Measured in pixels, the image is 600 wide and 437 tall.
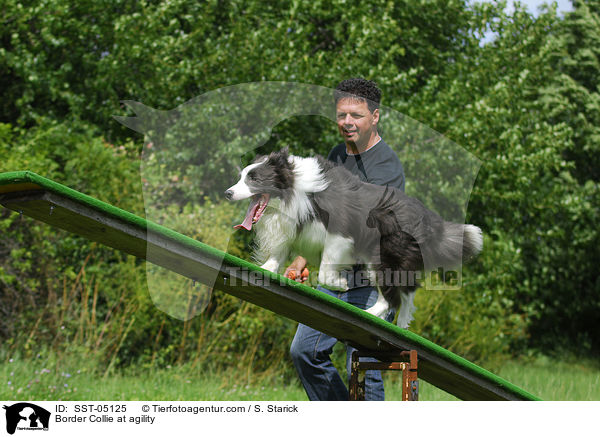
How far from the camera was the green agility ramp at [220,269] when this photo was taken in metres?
2.47

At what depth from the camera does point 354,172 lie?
10.7 feet

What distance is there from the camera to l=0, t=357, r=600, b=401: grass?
216 inches

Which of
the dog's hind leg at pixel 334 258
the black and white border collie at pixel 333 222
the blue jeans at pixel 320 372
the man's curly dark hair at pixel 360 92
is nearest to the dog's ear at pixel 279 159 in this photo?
the black and white border collie at pixel 333 222

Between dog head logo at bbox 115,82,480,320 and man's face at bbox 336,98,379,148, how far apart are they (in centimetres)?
52

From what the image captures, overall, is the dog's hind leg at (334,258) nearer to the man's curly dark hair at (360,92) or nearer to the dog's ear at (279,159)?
the dog's ear at (279,159)

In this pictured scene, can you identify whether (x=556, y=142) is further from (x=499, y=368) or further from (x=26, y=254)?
(x=26, y=254)

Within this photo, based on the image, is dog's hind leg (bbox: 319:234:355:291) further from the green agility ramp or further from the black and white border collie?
the green agility ramp

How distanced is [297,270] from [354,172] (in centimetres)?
64

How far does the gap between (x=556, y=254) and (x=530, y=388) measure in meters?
4.49
